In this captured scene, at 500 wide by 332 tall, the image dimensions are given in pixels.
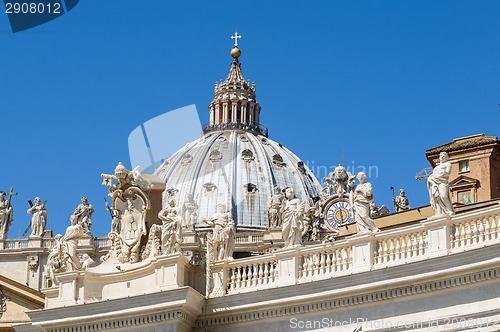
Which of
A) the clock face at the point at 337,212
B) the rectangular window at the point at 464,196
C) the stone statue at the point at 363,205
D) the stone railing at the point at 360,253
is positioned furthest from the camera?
the clock face at the point at 337,212

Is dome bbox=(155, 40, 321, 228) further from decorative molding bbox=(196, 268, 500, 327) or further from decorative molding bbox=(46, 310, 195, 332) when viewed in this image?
decorative molding bbox=(196, 268, 500, 327)

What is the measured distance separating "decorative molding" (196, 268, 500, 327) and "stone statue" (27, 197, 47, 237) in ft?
202

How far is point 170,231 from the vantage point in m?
37.8

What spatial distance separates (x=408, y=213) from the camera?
49781 mm

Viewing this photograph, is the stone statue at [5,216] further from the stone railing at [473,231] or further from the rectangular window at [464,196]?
the stone railing at [473,231]

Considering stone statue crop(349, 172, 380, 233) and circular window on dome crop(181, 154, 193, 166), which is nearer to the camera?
stone statue crop(349, 172, 380, 233)

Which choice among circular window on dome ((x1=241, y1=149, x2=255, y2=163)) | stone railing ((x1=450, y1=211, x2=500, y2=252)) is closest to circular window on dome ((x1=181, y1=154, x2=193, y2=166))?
circular window on dome ((x1=241, y1=149, x2=255, y2=163))

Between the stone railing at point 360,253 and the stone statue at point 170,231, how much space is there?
1.11 m

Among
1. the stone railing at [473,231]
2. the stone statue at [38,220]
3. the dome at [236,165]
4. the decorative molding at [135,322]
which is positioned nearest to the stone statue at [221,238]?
the decorative molding at [135,322]

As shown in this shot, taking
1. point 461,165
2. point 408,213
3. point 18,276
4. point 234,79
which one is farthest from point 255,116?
point 408,213

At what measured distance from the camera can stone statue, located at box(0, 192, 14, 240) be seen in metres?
94.5

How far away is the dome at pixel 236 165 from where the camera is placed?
149875 millimetres

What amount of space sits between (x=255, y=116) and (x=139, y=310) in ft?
431

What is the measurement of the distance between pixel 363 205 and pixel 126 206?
7.19 m
